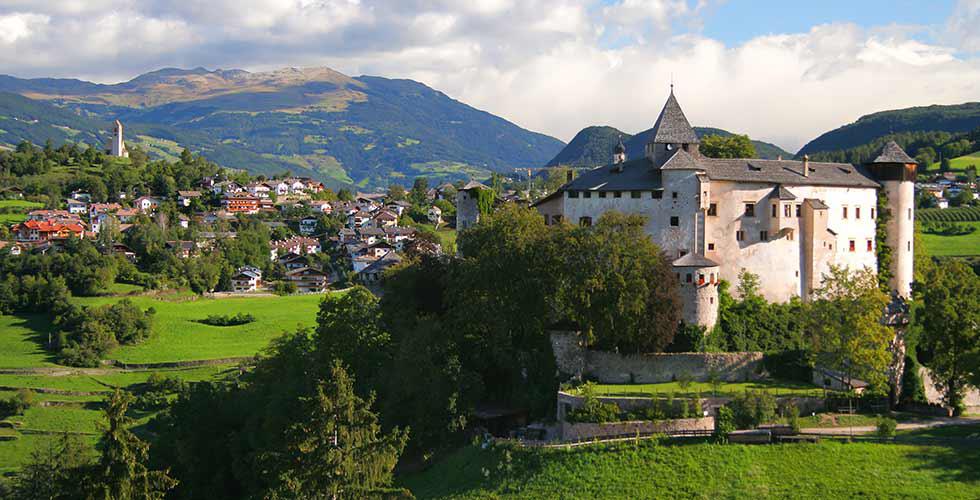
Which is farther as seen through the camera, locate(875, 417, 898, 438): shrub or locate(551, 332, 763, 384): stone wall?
locate(551, 332, 763, 384): stone wall

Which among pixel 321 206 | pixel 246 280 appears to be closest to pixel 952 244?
pixel 246 280

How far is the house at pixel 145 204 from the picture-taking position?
139000 millimetres

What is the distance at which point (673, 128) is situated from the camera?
2085 inches

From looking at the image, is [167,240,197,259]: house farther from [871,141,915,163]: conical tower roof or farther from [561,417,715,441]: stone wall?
[561,417,715,441]: stone wall

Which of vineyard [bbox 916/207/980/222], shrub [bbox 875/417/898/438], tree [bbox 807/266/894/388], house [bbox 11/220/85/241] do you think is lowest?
shrub [bbox 875/417/898/438]

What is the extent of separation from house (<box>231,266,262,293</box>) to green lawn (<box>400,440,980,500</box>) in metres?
75.1

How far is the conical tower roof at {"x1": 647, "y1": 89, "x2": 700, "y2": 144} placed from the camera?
52656 mm

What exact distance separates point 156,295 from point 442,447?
215ft

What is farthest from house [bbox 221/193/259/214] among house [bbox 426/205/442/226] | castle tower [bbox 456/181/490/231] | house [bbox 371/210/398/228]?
castle tower [bbox 456/181/490/231]

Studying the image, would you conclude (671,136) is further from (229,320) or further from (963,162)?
(963,162)

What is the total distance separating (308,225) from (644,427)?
111476 millimetres

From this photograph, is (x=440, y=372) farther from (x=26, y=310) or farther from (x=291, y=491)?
(x=26, y=310)

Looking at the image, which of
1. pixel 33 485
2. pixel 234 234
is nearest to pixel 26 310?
pixel 234 234

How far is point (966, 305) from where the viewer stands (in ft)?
147
